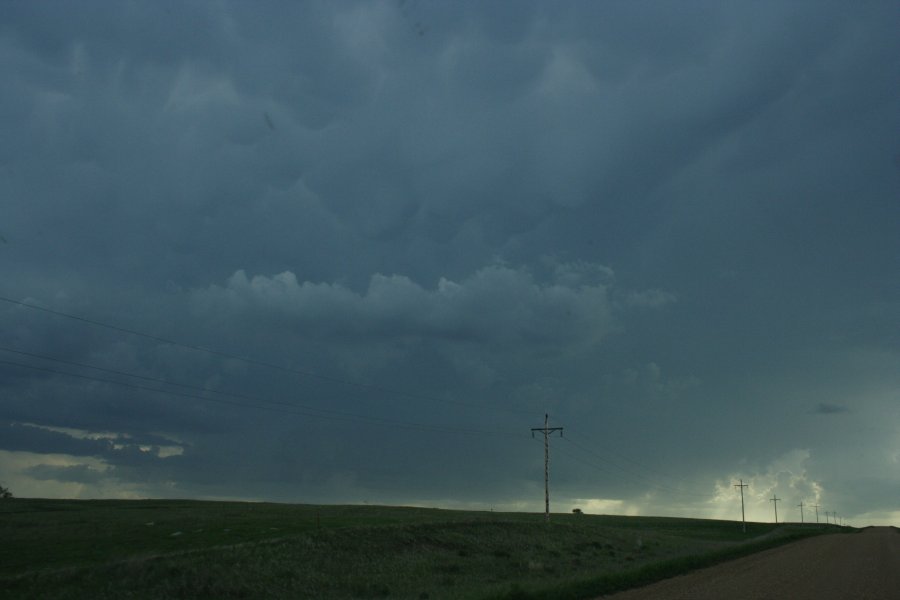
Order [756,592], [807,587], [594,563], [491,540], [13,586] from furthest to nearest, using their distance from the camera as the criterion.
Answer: [491,540] < [594,563] < [13,586] < [807,587] < [756,592]

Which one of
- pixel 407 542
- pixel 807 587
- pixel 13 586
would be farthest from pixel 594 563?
pixel 13 586

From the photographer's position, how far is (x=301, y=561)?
41.5 metres

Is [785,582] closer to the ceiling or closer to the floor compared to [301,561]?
closer to the ceiling

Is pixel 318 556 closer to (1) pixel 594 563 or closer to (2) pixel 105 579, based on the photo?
(2) pixel 105 579

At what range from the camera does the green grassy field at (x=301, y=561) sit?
32.7 meters

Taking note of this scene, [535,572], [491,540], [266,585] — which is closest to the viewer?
[266,585]

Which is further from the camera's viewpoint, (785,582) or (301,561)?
(301,561)

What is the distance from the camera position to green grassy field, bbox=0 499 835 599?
32.7m

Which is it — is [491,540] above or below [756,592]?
below

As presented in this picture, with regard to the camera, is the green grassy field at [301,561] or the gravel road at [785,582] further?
the green grassy field at [301,561]

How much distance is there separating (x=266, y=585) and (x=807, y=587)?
26.3 metres

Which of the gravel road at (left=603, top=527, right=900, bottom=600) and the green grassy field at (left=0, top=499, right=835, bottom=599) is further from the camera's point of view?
the green grassy field at (left=0, top=499, right=835, bottom=599)

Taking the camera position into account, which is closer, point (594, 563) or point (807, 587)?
point (807, 587)

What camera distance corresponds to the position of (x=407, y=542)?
174 ft
